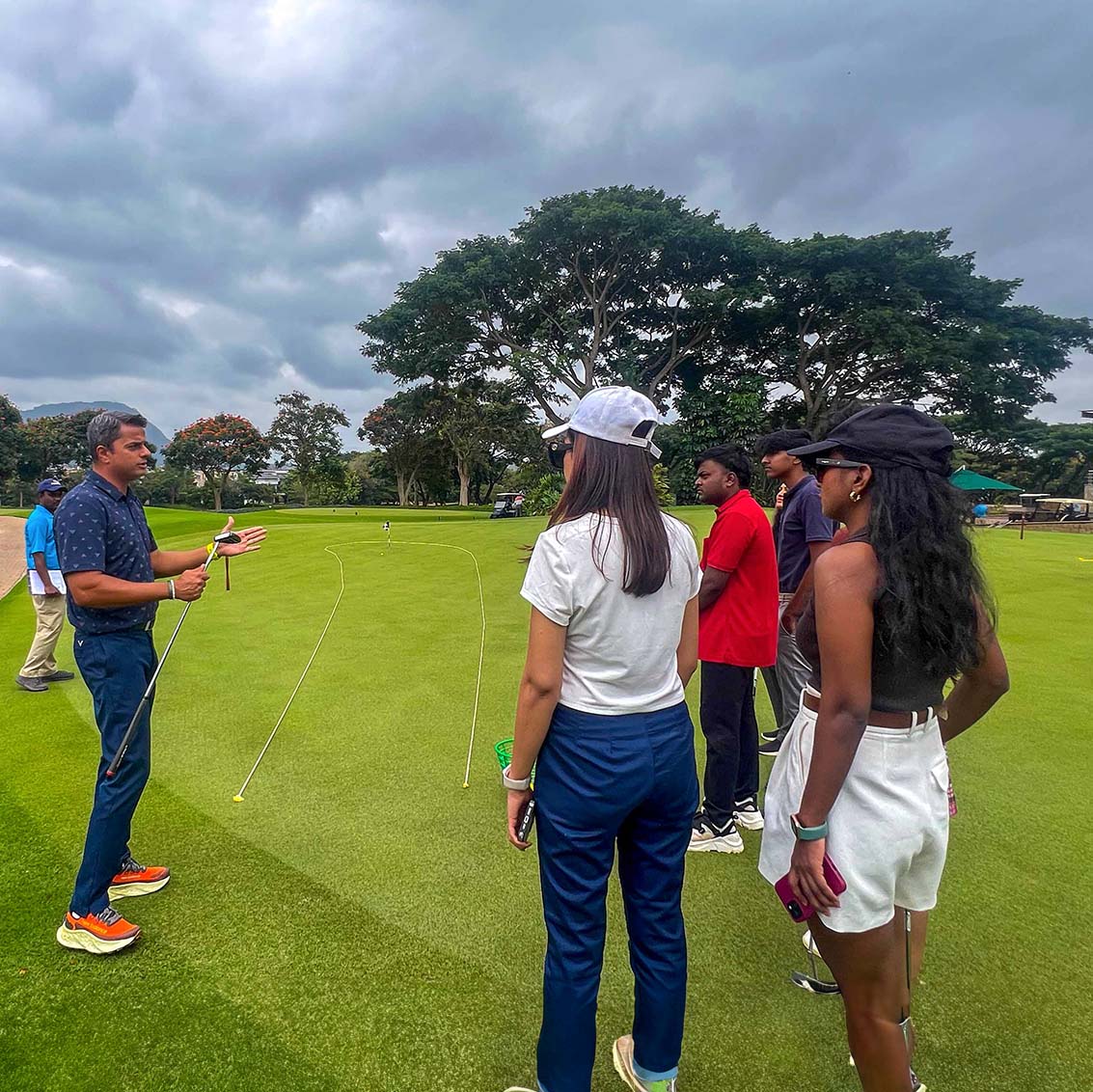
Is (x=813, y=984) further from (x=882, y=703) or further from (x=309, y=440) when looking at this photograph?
(x=309, y=440)

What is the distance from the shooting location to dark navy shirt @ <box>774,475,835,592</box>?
390 cm

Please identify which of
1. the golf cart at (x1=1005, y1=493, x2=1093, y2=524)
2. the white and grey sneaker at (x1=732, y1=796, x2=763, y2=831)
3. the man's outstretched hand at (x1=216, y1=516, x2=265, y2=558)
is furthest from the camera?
the golf cart at (x1=1005, y1=493, x2=1093, y2=524)

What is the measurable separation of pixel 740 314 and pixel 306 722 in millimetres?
24171

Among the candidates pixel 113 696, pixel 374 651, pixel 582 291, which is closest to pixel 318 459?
pixel 582 291

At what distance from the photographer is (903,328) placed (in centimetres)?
2261

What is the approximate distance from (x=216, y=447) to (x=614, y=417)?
55015mm

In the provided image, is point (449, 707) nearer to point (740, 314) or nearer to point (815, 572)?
point (815, 572)

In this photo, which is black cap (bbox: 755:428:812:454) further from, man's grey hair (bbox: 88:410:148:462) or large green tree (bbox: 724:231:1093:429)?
large green tree (bbox: 724:231:1093:429)

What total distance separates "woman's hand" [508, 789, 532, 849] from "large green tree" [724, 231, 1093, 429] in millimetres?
25352

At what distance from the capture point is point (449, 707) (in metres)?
5.40

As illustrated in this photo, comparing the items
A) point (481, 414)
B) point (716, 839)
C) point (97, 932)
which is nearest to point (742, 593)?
point (716, 839)

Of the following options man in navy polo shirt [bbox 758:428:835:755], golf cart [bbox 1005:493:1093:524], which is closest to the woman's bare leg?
man in navy polo shirt [bbox 758:428:835:755]

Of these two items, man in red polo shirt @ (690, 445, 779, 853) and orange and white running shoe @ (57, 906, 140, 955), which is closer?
orange and white running shoe @ (57, 906, 140, 955)

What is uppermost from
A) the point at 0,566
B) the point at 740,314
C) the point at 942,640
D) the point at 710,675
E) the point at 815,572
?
the point at 740,314
